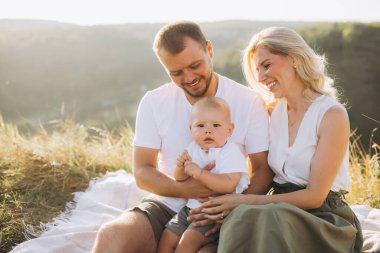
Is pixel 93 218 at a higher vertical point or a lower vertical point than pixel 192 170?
lower

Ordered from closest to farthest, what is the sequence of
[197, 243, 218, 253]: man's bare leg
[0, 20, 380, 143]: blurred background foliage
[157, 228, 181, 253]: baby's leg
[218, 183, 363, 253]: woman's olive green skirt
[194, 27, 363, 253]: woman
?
[218, 183, 363, 253]: woman's olive green skirt < [194, 27, 363, 253]: woman < [197, 243, 218, 253]: man's bare leg < [157, 228, 181, 253]: baby's leg < [0, 20, 380, 143]: blurred background foliage

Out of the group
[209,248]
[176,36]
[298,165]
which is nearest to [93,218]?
[209,248]

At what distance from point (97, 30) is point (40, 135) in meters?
11.6

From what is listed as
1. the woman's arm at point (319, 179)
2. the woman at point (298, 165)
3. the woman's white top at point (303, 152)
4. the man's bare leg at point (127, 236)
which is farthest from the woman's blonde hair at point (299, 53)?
the man's bare leg at point (127, 236)

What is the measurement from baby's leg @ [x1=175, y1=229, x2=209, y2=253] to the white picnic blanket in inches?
43.8

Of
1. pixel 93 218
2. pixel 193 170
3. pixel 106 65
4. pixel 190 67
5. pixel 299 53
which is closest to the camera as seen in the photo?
pixel 193 170

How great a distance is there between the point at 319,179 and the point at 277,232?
61 cm

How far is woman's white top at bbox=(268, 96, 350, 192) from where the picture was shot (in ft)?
10.2

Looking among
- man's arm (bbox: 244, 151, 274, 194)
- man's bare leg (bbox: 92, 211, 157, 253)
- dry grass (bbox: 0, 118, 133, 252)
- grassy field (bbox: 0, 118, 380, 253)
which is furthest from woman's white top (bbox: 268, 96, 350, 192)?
dry grass (bbox: 0, 118, 133, 252)

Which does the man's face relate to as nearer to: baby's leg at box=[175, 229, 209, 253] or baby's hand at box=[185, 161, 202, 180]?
baby's hand at box=[185, 161, 202, 180]

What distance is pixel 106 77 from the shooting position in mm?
17578

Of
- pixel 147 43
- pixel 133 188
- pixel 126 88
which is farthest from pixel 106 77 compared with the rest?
pixel 133 188

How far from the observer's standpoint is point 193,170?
310 centimetres

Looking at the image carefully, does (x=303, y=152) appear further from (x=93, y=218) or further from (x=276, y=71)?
(x=93, y=218)
